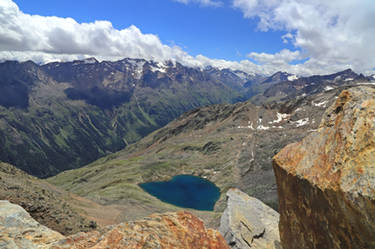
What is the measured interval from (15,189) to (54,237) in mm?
25812

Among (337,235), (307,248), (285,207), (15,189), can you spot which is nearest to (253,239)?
(285,207)

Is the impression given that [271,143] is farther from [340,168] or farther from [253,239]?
[340,168]

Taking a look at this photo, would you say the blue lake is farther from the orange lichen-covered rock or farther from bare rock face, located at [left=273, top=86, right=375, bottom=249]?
bare rock face, located at [left=273, top=86, right=375, bottom=249]

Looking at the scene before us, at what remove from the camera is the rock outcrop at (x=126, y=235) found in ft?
41.6

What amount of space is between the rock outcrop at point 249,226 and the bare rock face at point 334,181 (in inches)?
315

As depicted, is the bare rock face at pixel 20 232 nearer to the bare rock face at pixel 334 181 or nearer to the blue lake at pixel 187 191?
the bare rock face at pixel 334 181

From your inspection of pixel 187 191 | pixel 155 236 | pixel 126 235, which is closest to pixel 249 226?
pixel 155 236

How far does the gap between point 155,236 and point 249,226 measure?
17287mm

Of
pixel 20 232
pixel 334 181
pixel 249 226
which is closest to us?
pixel 334 181

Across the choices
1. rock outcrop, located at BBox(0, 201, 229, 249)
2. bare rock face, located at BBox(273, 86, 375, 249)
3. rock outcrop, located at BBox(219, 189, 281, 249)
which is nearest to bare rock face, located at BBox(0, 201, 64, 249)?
rock outcrop, located at BBox(0, 201, 229, 249)

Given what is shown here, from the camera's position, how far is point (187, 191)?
522 ft

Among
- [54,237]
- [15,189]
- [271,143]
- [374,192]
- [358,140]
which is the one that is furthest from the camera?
[271,143]

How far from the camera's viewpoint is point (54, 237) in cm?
1623

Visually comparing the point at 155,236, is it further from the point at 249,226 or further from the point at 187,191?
the point at 187,191
